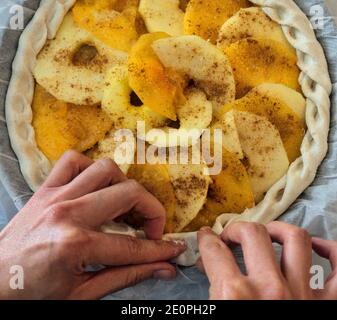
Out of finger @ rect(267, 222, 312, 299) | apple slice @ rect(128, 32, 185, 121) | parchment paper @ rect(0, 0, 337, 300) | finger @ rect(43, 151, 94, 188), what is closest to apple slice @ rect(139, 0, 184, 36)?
apple slice @ rect(128, 32, 185, 121)

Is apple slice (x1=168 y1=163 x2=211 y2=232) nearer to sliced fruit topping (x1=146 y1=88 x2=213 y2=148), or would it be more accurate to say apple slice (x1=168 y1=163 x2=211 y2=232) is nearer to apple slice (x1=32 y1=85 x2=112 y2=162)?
sliced fruit topping (x1=146 y1=88 x2=213 y2=148)

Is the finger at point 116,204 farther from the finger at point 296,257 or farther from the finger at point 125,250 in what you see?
the finger at point 296,257

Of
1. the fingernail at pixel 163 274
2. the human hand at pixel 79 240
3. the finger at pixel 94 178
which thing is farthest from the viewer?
the fingernail at pixel 163 274

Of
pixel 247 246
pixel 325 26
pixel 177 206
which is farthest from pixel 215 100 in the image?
pixel 247 246

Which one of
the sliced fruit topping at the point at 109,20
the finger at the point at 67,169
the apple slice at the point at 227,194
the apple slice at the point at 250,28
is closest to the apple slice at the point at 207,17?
the apple slice at the point at 250,28

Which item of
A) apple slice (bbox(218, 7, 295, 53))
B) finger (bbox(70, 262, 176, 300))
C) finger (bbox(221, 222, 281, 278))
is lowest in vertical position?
finger (bbox(70, 262, 176, 300))

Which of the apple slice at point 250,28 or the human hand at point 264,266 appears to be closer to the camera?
the human hand at point 264,266

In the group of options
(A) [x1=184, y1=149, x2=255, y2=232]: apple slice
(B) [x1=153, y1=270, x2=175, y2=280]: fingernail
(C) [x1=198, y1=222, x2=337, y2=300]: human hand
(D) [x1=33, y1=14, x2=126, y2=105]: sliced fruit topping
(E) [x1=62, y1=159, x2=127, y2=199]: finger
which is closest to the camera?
(C) [x1=198, y1=222, x2=337, y2=300]: human hand
